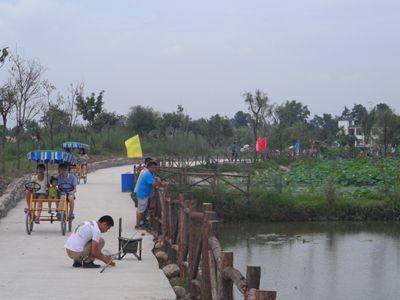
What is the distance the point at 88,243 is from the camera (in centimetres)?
1132

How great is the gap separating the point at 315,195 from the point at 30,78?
14329 mm

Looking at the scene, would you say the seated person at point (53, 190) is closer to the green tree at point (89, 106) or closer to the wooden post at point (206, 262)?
the wooden post at point (206, 262)

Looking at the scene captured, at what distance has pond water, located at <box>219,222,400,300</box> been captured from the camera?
14445 mm

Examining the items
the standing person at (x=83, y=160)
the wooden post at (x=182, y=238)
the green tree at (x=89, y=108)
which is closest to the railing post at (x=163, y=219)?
the wooden post at (x=182, y=238)

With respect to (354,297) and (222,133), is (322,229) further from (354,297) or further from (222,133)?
(222,133)

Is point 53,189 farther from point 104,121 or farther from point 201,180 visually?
point 104,121

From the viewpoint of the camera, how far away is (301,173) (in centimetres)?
4156

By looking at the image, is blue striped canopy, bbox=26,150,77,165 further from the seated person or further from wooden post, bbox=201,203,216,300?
wooden post, bbox=201,203,216,300

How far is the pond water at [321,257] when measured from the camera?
47.4ft

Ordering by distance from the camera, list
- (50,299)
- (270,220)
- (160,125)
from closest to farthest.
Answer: (50,299), (270,220), (160,125)

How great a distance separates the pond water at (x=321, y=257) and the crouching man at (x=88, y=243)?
295 centimetres

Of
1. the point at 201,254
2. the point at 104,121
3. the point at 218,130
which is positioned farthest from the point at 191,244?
the point at 218,130

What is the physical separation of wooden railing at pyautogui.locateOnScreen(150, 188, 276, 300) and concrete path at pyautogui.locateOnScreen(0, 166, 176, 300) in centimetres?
36

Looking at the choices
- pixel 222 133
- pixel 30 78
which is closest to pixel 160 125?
pixel 222 133
